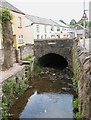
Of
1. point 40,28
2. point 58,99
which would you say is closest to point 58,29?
point 40,28

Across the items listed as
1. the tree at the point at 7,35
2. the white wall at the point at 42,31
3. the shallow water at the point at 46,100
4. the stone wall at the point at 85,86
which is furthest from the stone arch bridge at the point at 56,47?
the stone wall at the point at 85,86

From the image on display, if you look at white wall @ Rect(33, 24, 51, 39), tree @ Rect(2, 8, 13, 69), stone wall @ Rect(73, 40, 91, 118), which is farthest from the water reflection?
white wall @ Rect(33, 24, 51, 39)

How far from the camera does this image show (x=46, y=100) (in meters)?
9.02

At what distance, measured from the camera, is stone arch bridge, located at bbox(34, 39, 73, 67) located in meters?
15.9

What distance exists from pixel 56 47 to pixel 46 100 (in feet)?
27.2

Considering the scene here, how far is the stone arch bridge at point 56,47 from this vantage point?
15896 mm

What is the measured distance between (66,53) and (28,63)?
4906 millimetres

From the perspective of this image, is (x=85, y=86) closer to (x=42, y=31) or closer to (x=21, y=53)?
(x=21, y=53)

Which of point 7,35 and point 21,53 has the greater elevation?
point 7,35

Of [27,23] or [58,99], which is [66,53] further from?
[27,23]

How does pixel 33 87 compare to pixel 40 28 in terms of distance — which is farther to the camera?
pixel 40 28

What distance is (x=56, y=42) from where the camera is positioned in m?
16.0

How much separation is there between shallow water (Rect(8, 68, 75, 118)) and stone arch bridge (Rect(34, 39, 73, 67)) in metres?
3.93

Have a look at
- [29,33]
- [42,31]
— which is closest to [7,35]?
[29,33]
